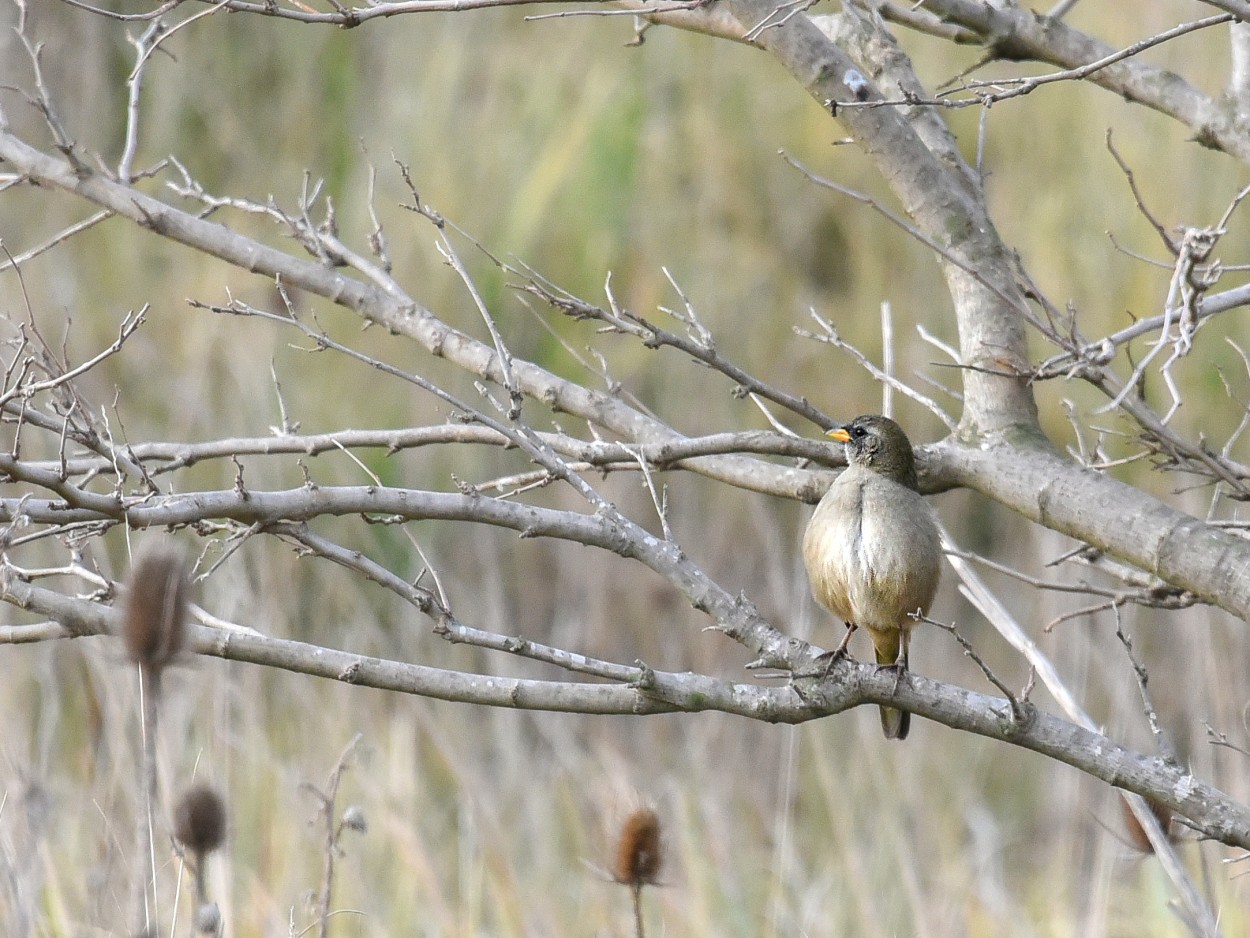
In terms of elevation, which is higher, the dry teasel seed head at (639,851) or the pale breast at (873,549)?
the pale breast at (873,549)

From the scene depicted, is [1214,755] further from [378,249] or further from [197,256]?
[197,256]

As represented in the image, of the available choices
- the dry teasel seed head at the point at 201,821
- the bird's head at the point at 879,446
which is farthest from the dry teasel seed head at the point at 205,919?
the bird's head at the point at 879,446

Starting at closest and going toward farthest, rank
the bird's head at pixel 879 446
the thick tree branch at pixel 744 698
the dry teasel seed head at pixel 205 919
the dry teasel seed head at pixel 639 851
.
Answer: the dry teasel seed head at pixel 205 919 < the thick tree branch at pixel 744 698 < the dry teasel seed head at pixel 639 851 < the bird's head at pixel 879 446

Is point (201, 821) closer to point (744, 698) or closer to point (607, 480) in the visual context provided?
point (744, 698)

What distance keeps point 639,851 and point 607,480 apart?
198 inches

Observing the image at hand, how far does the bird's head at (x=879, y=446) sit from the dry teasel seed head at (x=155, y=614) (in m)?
1.91

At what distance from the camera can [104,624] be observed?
1966 millimetres

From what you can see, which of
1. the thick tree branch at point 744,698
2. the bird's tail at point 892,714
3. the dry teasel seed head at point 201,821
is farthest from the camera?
the bird's tail at point 892,714

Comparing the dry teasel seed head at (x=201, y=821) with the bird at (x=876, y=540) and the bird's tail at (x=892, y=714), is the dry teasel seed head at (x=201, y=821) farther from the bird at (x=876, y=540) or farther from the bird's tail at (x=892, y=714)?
the bird's tail at (x=892, y=714)

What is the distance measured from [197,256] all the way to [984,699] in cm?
693

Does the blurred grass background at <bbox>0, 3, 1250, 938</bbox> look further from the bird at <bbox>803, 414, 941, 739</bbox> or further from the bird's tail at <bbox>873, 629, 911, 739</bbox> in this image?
the bird at <bbox>803, 414, 941, 739</bbox>

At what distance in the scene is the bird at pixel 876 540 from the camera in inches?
126

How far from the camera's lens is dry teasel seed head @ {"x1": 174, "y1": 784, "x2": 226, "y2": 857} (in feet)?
5.09

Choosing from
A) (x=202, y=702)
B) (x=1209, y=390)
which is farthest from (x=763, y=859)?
(x=1209, y=390)
